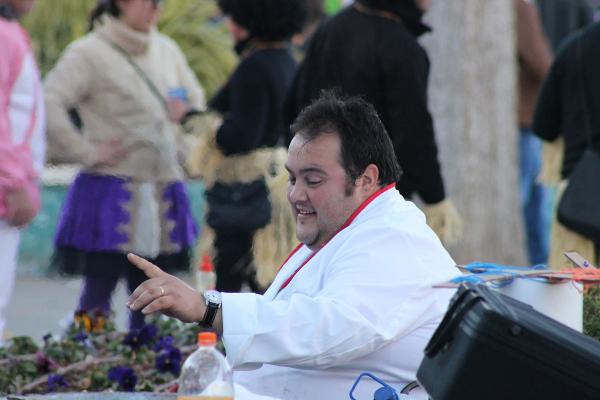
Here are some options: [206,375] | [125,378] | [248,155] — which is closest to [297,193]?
[206,375]

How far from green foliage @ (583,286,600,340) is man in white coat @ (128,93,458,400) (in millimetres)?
484

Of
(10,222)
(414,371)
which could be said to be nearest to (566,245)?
(10,222)

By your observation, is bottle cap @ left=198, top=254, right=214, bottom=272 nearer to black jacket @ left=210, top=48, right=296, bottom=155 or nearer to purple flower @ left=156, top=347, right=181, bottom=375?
black jacket @ left=210, top=48, right=296, bottom=155

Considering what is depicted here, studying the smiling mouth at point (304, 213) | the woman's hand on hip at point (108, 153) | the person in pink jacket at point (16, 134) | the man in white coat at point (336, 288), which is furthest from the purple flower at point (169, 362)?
the woman's hand on hip at point (108, 153)

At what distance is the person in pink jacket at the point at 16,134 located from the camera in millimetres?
5555

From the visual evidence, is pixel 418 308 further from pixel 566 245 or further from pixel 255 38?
pixel 255 38

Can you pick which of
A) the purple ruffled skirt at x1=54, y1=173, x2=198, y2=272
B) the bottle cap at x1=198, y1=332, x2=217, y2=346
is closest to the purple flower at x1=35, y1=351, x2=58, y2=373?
the purple ruffled skirt at x1=54, y1=173, x2=198, y2=272

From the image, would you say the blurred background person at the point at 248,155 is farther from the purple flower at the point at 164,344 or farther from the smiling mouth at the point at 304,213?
the smiling mouth at the point at 304,213

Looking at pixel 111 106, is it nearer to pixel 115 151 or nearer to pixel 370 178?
pixel 115 151

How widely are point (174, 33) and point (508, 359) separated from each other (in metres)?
11.5

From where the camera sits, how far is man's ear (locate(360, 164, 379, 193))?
3.81 metres

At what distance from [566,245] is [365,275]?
2.96 metres

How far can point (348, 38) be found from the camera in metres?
5.72

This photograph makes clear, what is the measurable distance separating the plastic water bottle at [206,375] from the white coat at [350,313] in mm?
258
